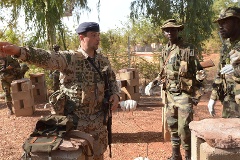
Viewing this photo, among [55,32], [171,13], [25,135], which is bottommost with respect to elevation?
[25,135]

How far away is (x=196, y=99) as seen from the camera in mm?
3811

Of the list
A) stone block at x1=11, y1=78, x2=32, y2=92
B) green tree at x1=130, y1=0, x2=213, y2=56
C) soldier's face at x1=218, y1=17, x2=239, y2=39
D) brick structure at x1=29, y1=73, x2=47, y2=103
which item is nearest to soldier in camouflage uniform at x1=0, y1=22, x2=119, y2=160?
soldier's face at x1=218, y1=17, x2=239, y2=39

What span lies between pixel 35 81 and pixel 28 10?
2.51m

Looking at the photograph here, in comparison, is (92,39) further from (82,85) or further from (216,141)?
(216,141)

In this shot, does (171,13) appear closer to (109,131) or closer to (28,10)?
(28,10)

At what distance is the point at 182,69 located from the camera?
151 inches

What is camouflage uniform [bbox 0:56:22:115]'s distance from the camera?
7588mm

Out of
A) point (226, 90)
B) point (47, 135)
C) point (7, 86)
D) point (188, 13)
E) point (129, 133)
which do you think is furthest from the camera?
point (188, 13)

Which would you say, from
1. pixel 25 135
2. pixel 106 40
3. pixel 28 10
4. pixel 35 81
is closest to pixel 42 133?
pixel 25 135

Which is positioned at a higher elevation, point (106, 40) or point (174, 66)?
point (106, 40)

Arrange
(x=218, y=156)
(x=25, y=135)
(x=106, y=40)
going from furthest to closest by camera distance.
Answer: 1. (x=106, y=40)
2. (x=25, y=135)
3. (x=218, y=156)

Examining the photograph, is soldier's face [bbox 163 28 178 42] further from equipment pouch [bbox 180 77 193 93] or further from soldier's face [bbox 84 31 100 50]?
soldier's face [bbox 84 31 100 50]

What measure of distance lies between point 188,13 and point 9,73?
278 inches

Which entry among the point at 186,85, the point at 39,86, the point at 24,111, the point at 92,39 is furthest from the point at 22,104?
the point at 92,39
